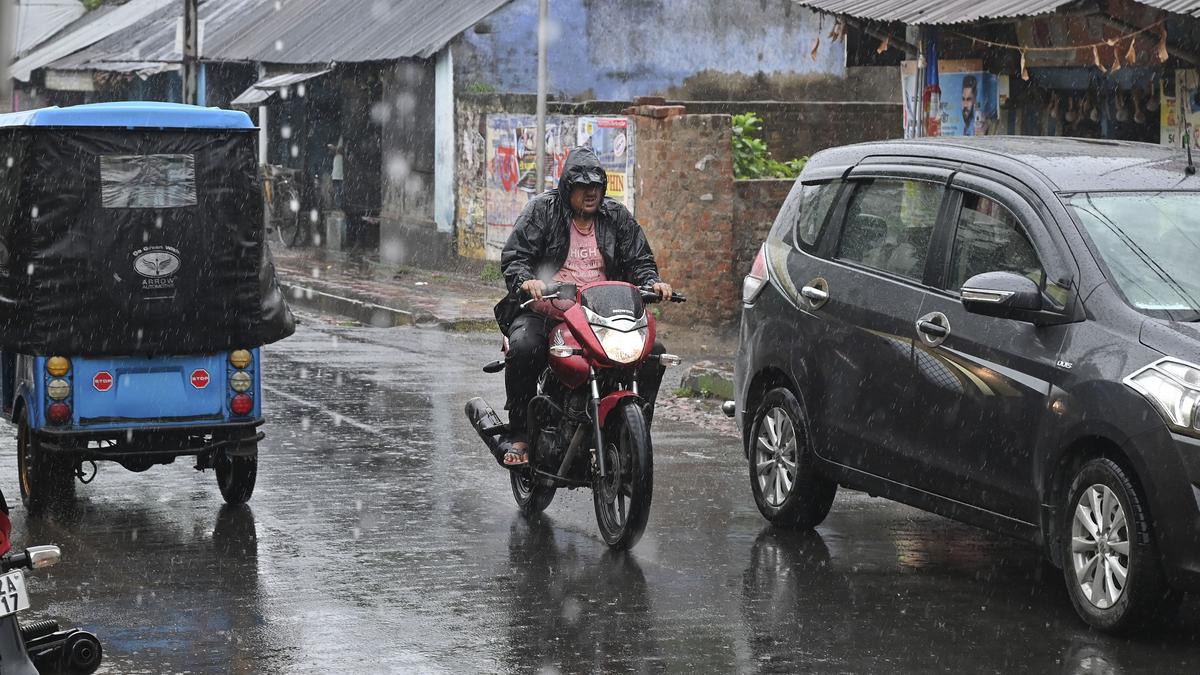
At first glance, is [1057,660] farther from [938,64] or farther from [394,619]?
[938,64]

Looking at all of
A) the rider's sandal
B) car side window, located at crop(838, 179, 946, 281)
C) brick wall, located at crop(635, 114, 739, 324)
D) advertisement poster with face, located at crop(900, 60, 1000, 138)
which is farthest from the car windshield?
brick wall, located at crop(635, 114, 739, 324)

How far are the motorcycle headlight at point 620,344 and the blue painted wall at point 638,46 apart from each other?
1863 cm

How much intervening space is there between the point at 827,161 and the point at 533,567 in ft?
9.00

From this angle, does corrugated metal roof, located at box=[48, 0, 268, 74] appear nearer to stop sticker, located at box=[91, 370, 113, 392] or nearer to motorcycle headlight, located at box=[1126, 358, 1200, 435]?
stop sticker, located at box=[91, 370, 113, 392]

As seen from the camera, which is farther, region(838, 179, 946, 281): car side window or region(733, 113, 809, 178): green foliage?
region(733, 113, 809, 178): green foliage

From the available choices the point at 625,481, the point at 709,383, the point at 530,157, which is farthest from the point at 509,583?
the point at 530,157

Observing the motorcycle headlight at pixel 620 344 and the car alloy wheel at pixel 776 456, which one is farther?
the car alloy wheel at pixel 776 456

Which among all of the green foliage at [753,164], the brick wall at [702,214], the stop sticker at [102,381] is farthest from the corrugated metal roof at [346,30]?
the stop sticker at [102,381]

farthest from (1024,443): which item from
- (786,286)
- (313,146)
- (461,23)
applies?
(313,146)

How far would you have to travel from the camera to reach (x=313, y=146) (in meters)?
34.0

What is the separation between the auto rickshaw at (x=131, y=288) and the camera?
9320 mm

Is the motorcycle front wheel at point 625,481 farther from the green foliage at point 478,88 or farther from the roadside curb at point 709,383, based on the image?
the green foliage at point 478,88

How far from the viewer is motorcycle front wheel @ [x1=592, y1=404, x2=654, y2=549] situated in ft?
27.1

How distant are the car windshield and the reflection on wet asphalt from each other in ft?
4.24
